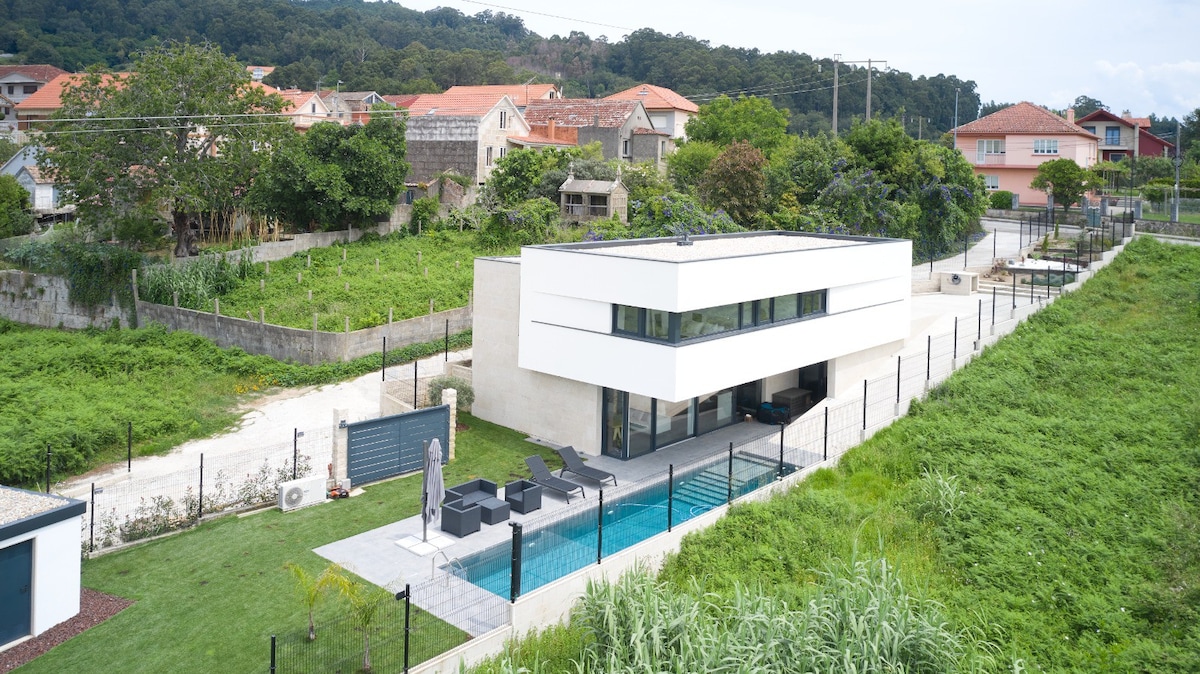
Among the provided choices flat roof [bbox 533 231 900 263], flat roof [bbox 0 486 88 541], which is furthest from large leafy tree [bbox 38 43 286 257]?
flat roof [bbox 0 486 88 541]

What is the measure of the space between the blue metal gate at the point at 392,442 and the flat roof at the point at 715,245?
4917 millimetres

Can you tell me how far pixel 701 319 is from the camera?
826 inches

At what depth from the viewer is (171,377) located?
91.0ft

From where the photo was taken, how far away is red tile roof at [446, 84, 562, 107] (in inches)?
2333

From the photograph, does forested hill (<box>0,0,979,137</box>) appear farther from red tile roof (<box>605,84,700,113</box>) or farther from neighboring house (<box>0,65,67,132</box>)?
red tile roof (<box>605,84,700,113</box>)

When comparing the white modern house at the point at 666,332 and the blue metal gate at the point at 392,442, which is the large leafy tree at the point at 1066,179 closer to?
the white modern house at the point at 666,332

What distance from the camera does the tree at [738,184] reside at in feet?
133

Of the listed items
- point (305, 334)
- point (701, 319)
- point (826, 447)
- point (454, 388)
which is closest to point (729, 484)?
point (701, 319)

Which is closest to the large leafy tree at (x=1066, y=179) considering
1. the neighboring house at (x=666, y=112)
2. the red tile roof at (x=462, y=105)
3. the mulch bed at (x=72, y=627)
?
the neighboring house at (x=666, y=112)

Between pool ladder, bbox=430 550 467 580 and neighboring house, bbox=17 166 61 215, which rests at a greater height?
neighboring house, bbox=17 166 61 215

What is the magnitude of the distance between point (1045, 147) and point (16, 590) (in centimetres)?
5615

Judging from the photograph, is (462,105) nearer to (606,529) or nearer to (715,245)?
(715,245)

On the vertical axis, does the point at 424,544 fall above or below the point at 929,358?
below

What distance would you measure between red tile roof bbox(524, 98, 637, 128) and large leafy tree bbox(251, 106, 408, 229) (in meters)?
17.2
